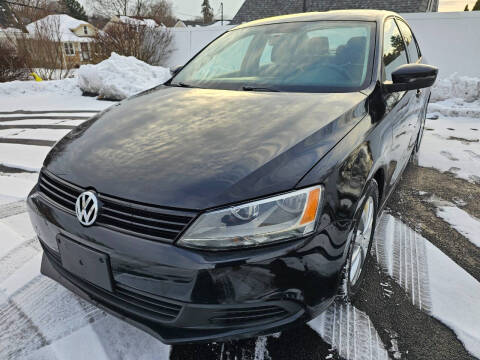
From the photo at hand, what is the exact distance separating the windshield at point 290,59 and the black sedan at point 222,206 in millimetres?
113

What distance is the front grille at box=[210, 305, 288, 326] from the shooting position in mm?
1243

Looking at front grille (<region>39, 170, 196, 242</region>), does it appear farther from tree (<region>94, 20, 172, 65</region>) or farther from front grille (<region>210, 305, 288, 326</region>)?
tree (<region>94, 20, 172, 65</region>)

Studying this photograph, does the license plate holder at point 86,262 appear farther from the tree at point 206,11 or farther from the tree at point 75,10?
the tree at point 206,11

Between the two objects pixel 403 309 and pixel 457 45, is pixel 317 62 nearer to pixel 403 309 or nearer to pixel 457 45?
pixel 403 309

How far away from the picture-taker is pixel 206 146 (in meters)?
1.52

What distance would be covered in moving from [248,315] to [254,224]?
0.34 meters

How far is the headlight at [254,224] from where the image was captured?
3.97ft

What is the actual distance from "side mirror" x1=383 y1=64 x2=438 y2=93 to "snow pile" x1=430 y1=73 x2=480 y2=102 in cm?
617

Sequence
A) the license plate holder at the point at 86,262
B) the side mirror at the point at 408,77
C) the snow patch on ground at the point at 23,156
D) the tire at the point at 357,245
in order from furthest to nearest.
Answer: the snow patch on ground at the point at 23,156
the side mirror at the point at 408,77
the tire at the point at 357,245
the license plate holder at the point at 86,262

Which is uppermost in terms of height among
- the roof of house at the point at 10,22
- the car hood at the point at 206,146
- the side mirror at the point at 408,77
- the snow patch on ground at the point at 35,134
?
the roof of house at the point at 10,22

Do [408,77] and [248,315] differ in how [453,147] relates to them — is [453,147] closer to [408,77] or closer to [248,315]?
[408,77]

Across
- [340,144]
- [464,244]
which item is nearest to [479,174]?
[464,244]

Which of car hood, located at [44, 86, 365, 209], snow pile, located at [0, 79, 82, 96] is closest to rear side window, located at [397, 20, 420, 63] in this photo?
car hood, located at [44, 86, 365, 209]

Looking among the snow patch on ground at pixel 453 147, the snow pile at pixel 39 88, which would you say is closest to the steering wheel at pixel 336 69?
the snow patch on ground at pixel 453 147
